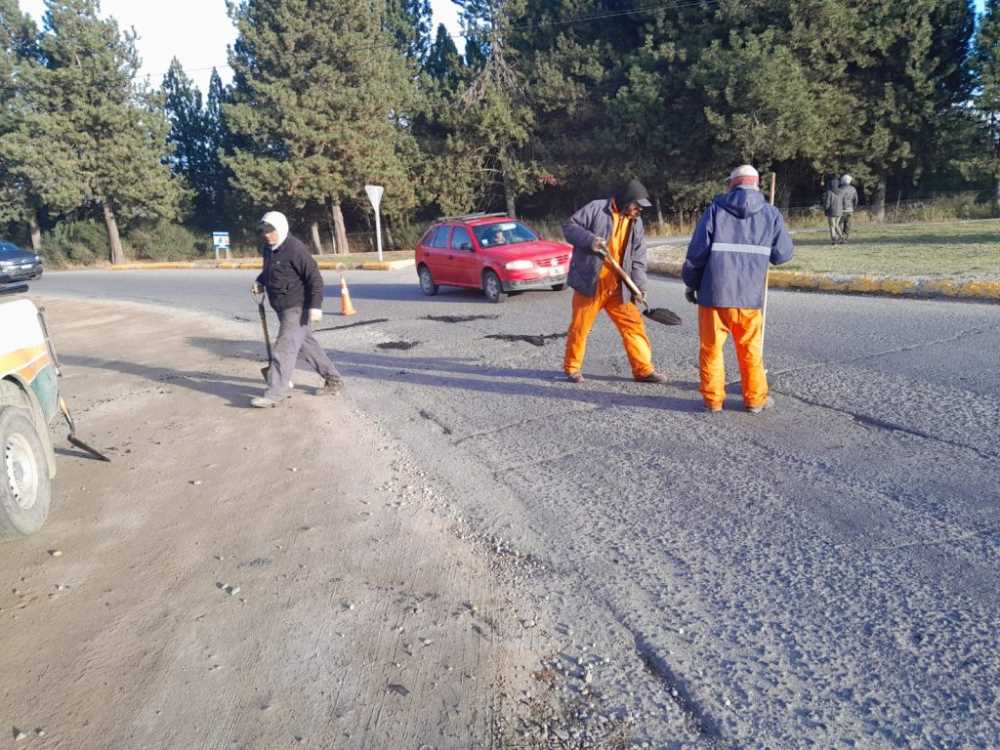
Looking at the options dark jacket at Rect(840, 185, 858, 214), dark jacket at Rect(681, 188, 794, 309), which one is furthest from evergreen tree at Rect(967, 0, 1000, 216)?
dark jacket at Rect(681, 188, 794, 309)

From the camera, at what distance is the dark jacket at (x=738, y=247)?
5750 millimetres

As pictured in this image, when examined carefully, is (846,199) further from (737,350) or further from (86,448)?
(86,448)

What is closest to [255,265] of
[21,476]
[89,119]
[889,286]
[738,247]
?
[89,119]

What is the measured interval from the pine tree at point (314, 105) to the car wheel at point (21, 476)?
3506 cm

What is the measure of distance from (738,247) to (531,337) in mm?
4345

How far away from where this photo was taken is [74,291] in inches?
961

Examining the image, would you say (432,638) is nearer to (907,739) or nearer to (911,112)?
(907,739)

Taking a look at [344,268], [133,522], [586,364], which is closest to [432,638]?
[133,522]

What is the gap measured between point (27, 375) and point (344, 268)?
22.9 metres

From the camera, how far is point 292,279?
7.32m

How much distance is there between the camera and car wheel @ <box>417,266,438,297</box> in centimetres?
1564

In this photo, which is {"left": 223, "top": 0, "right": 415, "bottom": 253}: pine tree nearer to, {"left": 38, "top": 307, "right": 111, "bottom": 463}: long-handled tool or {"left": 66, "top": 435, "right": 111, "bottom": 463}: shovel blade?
{"left": 66, "top": 435, "right": 111, "bottom": 463}: shovel blade

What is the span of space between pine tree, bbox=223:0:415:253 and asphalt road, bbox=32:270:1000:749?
1262 inches

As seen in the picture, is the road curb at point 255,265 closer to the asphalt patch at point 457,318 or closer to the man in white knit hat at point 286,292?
the asphalt patch at point 457,318
